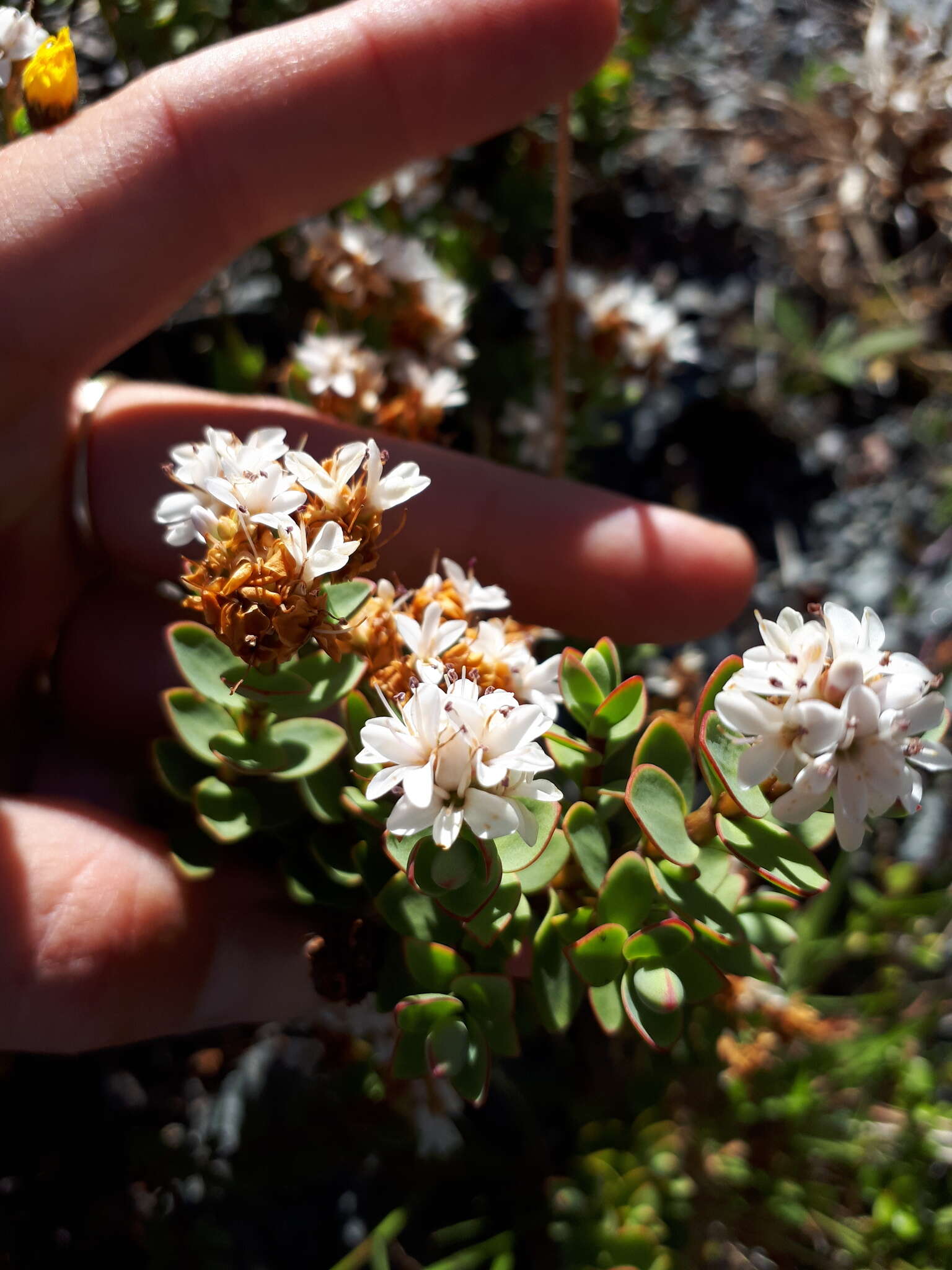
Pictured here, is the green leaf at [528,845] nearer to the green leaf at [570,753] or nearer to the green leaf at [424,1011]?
the green leaf at [570,753]

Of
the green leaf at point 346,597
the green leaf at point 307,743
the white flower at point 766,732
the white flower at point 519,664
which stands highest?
the green leaf at point 346,597

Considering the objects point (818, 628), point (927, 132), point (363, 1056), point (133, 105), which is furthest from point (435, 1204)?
point (927, 132)

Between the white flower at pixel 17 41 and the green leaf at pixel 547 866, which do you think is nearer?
the green leaf at pixel 547 866

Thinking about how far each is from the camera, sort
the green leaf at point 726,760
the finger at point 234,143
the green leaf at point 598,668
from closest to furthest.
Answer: the green leaf at point 726,760
the green leaf at point 598,668
the finger at point 234,143

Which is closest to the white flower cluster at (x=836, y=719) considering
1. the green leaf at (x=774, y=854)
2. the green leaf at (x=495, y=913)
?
the green leaf at (x=774, y=854)

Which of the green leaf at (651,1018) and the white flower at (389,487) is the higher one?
the white flower at (389,487)

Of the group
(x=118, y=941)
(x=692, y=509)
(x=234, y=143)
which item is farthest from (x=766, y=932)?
(x=692, y=509)

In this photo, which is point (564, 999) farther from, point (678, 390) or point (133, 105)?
point (678, 390)
